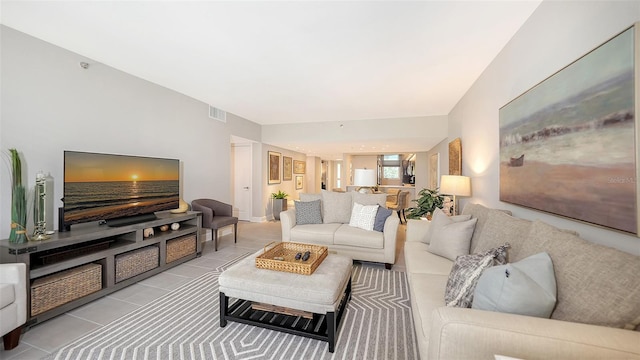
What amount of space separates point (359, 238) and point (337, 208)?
77 cm

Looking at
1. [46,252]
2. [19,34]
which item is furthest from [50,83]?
[46,252]

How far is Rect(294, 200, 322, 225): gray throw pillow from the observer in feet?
11.9

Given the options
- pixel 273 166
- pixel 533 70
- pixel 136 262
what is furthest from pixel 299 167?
pixel 533 70

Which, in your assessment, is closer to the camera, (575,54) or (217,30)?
(575,54)

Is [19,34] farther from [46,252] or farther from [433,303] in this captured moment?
[433,303]

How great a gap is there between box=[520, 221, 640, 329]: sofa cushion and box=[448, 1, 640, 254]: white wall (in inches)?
14.7

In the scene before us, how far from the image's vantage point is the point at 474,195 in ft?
10.4

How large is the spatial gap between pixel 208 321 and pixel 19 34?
317cm

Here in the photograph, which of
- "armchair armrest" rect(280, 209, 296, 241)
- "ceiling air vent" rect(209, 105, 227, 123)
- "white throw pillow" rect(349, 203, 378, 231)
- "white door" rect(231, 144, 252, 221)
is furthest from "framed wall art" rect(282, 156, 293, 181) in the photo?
"white throw pillow" rect(349, 203, 378, 231)

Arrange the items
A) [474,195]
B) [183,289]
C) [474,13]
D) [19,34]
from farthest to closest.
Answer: [474,195] < [183,289] < [19,34] < [474,13]

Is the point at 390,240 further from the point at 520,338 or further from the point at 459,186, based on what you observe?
the point at 520,338

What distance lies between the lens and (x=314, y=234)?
3289mm

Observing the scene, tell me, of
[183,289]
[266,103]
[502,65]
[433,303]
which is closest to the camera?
[433,303]

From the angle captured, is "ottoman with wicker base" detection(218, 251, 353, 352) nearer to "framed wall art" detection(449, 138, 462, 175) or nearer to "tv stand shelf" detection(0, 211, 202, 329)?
"tv stand shelf" detection(0, 211, 202, 329)
